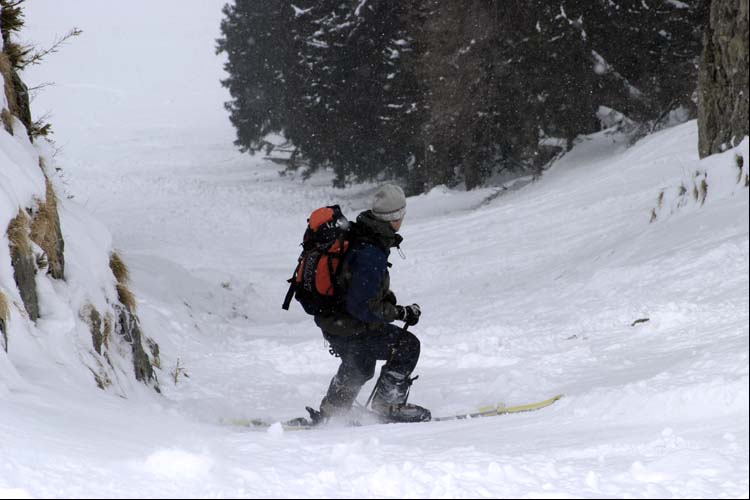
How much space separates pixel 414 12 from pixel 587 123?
6.11 metres

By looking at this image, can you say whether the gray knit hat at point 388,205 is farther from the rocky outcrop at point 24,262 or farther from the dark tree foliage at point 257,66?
the dark tree foliage at point 257,66

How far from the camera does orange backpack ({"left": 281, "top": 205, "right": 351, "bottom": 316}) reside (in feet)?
16.8

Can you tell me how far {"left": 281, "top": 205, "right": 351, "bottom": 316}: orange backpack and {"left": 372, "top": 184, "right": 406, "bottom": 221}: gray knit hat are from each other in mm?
207

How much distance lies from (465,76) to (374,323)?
17979 mm

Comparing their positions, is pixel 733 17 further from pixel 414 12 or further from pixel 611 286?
pixel 414 12

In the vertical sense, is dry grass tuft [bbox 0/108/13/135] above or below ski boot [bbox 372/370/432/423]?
above

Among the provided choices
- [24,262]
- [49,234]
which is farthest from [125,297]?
[24,262]

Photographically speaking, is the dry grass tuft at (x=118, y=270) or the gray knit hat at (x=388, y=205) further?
the dry grass tuft at (x=118, y=270)

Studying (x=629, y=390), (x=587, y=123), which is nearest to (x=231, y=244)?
(x=587, y=123)

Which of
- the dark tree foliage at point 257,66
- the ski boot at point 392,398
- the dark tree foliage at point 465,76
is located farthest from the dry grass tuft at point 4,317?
the dark tree foliage at point 257,66

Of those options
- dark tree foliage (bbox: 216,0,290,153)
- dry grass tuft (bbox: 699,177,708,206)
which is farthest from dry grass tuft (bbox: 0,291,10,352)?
dark tree foliage (bbox: 216,0,290,153)

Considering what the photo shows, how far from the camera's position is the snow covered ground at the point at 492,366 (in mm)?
2953

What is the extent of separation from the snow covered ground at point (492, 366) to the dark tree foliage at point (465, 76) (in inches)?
71.1

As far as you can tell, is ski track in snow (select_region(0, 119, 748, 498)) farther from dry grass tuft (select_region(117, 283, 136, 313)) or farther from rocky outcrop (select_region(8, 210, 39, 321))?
rocky outcrop (select_region(8, 210, 39, 321))
